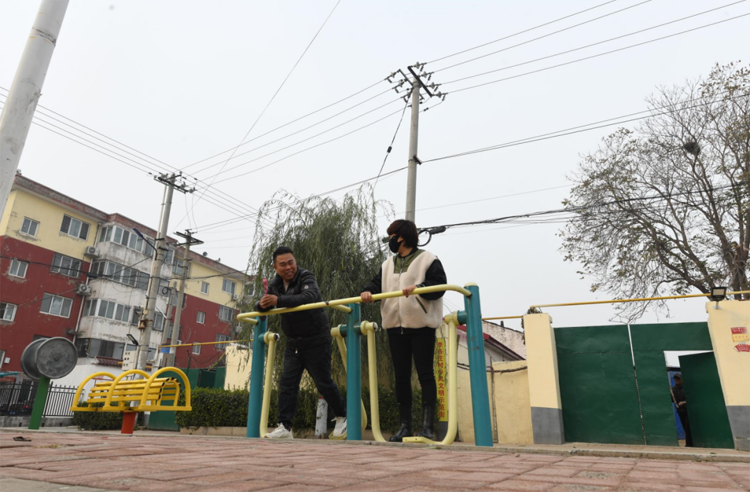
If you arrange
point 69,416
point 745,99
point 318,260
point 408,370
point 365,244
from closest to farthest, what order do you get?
point 408,370 < point 318,260 < point 365,244 < point 745,99 < point 69,416

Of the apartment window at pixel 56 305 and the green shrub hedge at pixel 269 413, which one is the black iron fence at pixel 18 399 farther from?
the green shrub hedge at pixel 269 413

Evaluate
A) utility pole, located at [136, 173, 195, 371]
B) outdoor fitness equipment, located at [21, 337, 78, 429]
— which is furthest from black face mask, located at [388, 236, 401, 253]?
utility pole, located at [136, 173, 195, 371]

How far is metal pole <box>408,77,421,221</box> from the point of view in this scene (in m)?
10.0

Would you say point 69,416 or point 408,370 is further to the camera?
point 69,416

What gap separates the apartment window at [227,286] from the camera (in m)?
35.5

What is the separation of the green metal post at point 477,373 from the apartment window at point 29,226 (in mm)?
26612

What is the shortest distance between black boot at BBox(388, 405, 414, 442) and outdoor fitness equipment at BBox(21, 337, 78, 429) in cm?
427

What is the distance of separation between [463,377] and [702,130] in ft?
36.1

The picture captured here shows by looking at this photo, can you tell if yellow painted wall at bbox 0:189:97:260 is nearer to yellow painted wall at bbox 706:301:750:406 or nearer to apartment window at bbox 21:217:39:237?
apartment window at bbox 21:217:39:237

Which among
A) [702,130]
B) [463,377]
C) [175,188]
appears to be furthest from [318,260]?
[175,188]

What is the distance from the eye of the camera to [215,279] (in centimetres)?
3459

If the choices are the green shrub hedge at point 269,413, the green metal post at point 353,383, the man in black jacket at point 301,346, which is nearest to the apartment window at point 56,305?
the green shrub hedge at point 269,413

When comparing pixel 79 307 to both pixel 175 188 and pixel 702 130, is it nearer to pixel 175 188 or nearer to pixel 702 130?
pixel 175 188

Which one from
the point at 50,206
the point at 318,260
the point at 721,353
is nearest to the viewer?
the point at 721,353
